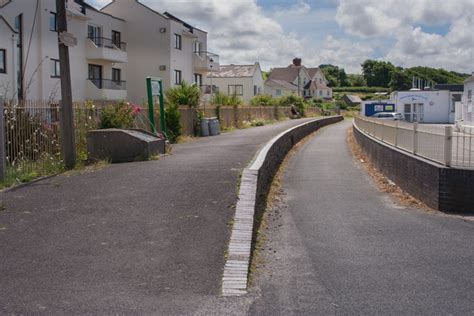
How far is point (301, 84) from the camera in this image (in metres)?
113

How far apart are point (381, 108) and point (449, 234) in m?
60.4

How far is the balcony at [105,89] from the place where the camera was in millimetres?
38375

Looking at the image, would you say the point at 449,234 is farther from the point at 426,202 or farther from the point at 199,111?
the point at 199,111

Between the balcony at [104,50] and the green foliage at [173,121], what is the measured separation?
55.8 ft

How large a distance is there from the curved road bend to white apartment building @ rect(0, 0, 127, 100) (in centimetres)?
1939

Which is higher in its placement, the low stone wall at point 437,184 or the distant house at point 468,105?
the distant house at point 468,105

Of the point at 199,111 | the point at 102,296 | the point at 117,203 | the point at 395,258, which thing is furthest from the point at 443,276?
the point at 199,111

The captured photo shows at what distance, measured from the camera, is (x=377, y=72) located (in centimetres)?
16438

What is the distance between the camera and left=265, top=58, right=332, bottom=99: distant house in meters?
104

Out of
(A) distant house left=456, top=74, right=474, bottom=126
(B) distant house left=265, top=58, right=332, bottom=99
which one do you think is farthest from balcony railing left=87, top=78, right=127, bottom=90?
(B) distant house left=265, top=58, right=332, bottom=99

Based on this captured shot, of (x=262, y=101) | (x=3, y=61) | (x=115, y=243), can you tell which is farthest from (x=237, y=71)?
(x=115, y=243)

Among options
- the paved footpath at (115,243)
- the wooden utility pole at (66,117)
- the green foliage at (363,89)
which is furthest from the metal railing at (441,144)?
the green foliage at (363,89)

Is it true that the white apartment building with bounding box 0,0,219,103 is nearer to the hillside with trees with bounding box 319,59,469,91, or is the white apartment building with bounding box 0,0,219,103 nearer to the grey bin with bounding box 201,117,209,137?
the grey bin with bounding box 201,117,209,137

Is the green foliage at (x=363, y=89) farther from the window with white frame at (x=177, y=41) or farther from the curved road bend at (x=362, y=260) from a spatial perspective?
the curved road bend at (x=362, y=260)
